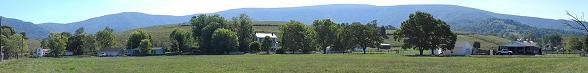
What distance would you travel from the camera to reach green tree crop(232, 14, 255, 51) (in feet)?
514

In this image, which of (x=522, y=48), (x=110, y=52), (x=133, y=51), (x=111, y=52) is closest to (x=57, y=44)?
(x=110, y=52)

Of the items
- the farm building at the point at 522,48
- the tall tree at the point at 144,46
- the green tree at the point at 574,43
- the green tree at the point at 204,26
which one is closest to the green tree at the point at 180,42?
the green tree at the point at 204,26

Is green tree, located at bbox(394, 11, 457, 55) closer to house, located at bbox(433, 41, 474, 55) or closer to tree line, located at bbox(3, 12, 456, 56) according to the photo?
tree line, located at bbox(3, 12, 456, 56)

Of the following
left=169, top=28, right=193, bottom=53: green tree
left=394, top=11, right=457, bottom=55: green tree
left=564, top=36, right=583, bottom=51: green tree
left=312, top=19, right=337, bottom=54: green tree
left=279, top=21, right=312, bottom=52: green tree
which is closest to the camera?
left=394, top=11, right=457, bottom=55: green tree

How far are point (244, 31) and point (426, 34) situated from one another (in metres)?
64.1

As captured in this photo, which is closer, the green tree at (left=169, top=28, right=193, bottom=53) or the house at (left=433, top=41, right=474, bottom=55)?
the house at (left=433, top=41, right=474, bottom=55)

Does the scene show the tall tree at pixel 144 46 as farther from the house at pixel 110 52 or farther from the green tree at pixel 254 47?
the green tree at pixel 254 47

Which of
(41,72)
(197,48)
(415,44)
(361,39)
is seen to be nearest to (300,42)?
(361,39)

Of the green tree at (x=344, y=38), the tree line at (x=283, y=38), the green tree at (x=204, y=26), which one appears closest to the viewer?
the tree line at (x=283, y=38)

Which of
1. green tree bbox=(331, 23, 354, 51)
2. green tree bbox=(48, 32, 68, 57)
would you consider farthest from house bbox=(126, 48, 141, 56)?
green tree bbox=(331, 23, 354, 51)

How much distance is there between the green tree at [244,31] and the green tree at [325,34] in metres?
18.8

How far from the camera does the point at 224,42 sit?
147 meters

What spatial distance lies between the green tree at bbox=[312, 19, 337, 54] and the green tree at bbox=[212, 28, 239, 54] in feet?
58.7

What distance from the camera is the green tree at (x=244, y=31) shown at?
156625 millimetres
